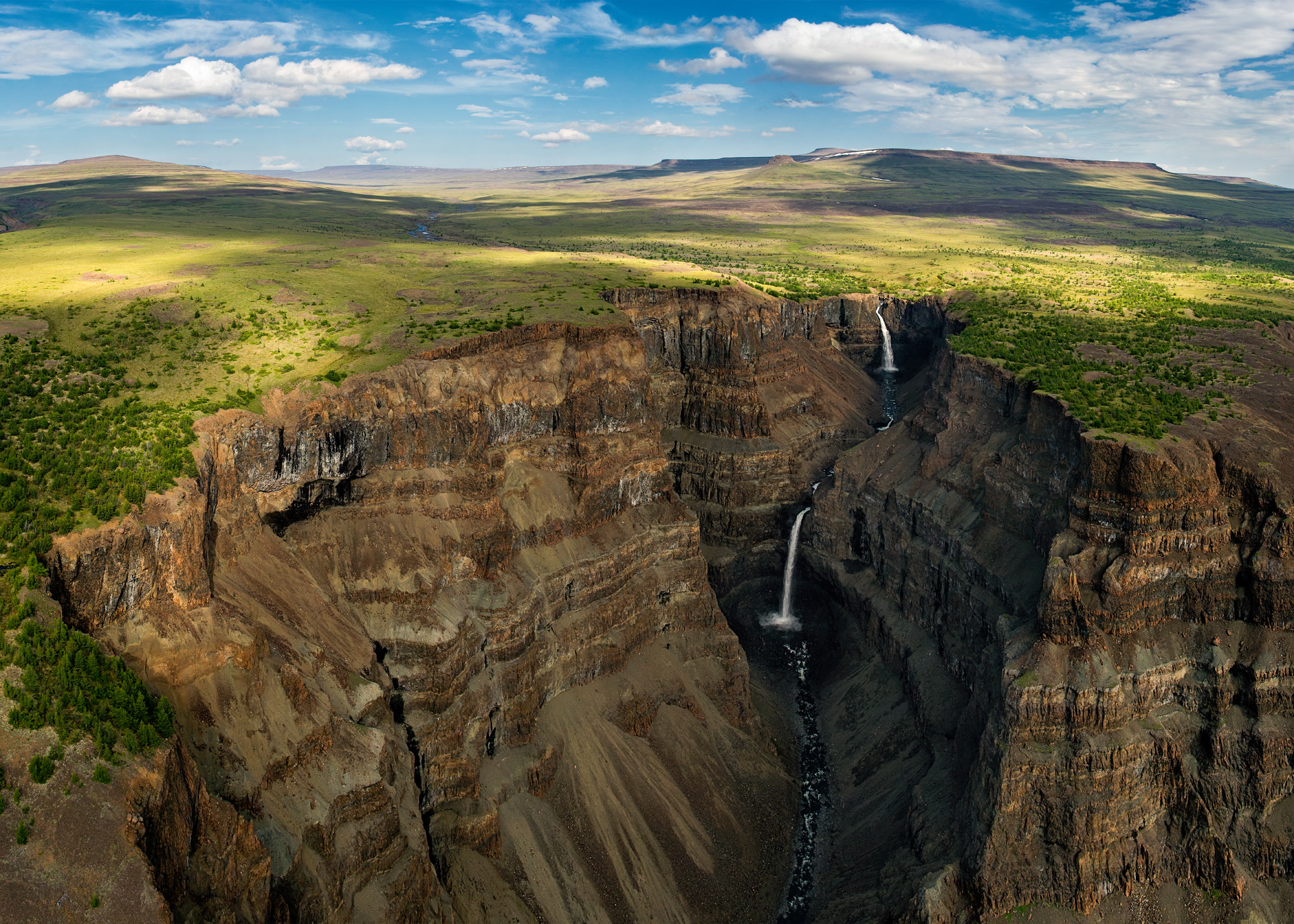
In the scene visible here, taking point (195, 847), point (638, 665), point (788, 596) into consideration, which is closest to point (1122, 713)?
point (638, 665)

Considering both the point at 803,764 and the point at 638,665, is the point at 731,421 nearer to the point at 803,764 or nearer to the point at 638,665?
the point at 638,665

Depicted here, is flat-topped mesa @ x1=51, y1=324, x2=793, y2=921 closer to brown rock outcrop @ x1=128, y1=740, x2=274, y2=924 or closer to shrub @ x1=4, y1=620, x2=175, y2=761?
brown rock outcrop @ x1=128, y1=740, x2=274, y2=924

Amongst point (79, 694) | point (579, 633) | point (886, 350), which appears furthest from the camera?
point (886, 350)

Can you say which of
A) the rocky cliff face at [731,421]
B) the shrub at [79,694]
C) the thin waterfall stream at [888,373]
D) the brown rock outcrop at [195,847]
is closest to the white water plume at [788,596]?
the rocky cliff face at [731,421]

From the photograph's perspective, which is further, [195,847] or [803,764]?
[803,764]

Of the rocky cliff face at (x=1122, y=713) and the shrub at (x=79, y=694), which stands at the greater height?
the shrub at (x=79, y=694)

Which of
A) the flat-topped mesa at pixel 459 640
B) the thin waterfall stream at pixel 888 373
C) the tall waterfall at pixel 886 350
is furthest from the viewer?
the tall waterfall at pixel 886 350

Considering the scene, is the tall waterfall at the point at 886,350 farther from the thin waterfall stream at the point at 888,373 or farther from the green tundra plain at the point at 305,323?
the green tundra plain at the point at 305,323
